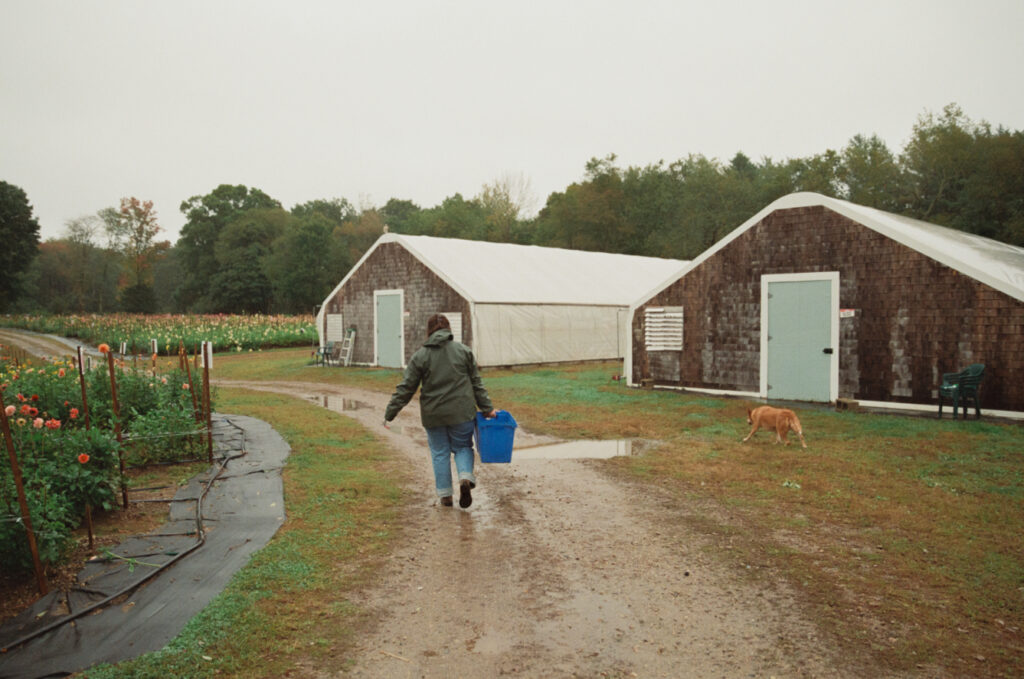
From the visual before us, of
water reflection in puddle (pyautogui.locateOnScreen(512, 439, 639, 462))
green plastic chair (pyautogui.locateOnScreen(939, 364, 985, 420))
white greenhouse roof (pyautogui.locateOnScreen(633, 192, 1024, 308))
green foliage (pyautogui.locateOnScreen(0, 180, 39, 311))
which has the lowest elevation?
water reflection in puddle (pyautogui.locateOnScreen(512, 439, 639, 462))

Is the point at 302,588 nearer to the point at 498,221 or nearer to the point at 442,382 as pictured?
the point at 442,382

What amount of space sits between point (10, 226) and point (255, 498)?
138 ft

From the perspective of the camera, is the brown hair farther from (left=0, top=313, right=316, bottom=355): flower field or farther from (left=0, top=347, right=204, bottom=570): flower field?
(left=0, top=313, right=316, bottom=355): flower field

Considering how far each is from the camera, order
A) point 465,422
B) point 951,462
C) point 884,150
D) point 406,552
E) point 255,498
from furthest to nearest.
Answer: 1. point 884,150
2. point 951,462
3. point 255,498
4. point 465,422
5. point 406,552

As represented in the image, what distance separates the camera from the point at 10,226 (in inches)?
1539

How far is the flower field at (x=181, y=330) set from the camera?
2884 cm

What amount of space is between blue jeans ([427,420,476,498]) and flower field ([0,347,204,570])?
111 inches

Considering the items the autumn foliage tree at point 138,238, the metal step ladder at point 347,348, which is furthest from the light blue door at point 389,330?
the autumn foliage tree at point 138,238

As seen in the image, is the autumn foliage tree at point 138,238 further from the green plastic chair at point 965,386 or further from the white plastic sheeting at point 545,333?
the green plastic chair at point 965,386

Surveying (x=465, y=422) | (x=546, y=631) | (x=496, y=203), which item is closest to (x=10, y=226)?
(x=496, y=203)

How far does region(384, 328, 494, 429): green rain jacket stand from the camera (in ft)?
21.3

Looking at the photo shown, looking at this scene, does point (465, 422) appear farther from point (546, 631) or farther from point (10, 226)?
point (10, 226)

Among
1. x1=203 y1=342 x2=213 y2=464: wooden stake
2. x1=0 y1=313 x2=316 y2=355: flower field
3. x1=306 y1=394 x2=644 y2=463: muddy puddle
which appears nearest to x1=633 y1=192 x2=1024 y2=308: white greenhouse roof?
x1=306 y1=394 x2=644 y2=463: muddy puddle

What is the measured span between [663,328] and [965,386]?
6.38 metres
